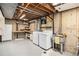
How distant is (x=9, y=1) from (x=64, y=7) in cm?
125

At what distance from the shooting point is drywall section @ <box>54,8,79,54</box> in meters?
2.09

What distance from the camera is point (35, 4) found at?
209 centimetres

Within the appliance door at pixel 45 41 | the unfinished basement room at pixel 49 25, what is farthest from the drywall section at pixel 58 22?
the appliance door at pixel 45 41

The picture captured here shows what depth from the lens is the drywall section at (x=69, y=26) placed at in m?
2.09

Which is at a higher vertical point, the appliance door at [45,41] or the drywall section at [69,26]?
the drywall section at [69,26]

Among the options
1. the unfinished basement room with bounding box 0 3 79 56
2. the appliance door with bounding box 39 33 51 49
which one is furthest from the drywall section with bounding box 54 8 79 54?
the appliance door with bounding box 39 33 51 49

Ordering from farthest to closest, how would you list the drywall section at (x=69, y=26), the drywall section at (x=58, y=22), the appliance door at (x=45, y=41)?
the appliance door at (x=45, y=41) → the drywall section at (x=58, y=22) → the drywall section at (x=69, y=26)

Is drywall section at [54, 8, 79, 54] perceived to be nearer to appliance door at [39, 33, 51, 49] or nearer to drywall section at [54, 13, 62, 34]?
drywall section at [54, 13, 62, 34]

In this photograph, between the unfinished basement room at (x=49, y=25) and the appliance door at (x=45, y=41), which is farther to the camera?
the appliance door at (x=45, y=41)

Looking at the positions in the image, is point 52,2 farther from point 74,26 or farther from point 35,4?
point 74,26

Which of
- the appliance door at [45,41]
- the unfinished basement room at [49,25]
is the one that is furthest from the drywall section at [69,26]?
the appliance door at [45,41]

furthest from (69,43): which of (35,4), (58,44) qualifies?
(35,4)

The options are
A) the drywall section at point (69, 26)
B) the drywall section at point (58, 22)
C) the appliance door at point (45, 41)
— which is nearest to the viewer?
the drywall section at point (69, 26)

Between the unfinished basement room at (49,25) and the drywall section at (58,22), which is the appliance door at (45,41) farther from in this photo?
the drywall section at (58,22)
